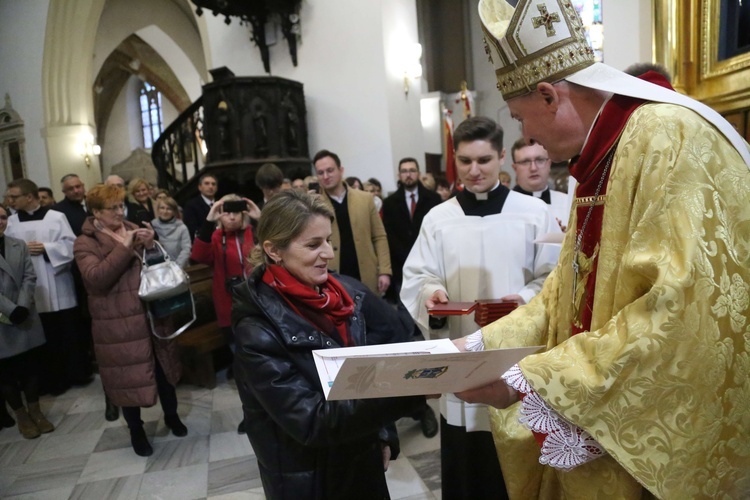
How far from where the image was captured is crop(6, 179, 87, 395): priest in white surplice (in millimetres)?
4398

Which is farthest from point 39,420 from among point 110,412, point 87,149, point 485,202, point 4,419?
point 87,149

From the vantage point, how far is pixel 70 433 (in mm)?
3818

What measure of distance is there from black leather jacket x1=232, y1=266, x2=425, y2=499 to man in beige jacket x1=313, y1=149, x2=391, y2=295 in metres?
2.27

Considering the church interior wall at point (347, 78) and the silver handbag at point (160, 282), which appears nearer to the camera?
the silver handbag at point (160, 282)

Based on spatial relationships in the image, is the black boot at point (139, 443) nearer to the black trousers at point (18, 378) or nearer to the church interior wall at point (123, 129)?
the black trousers at point (18, 378)

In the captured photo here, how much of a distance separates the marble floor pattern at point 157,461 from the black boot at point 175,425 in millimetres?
43

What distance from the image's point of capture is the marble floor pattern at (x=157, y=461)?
2.96 meters

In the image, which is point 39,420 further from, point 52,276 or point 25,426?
point 52,276

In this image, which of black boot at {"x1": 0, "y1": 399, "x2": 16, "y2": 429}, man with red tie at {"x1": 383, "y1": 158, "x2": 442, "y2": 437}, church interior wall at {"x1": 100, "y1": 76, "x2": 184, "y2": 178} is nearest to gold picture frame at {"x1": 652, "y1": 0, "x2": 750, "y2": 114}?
man with red tie at {"x1": 383, "y1": 158, "x2": 442, "y2": 437}

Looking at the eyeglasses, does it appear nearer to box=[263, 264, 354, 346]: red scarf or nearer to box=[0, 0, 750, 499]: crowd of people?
box=[0, 0, 750, 499]: crowd of people

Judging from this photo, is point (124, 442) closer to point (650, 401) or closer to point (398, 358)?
point (398, 358)

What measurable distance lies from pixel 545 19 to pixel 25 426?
4.38m

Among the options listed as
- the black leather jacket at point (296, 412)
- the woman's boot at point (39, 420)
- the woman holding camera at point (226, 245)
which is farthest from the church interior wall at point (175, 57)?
the black leather jacket at point (296, 412)

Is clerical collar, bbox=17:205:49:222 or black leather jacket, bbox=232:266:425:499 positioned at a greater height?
clerical collar, bbox=17:205:49:222
